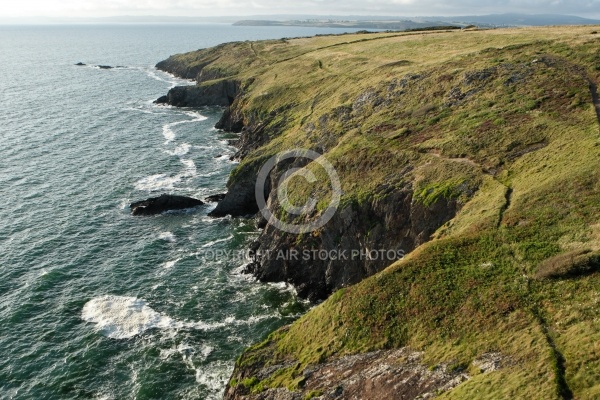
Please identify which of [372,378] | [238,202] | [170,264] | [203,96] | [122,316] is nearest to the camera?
[372,378]

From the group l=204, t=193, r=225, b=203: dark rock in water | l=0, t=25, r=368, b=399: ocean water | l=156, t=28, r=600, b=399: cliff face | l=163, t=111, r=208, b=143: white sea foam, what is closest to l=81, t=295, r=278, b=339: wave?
l=0, t=25, r=368, b=399: ocean water

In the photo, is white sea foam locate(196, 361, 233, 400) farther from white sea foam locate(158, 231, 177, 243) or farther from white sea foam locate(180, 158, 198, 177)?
white sea foam locate(180, 158, 198, 177)

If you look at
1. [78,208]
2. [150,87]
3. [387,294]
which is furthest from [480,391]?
[150,87]

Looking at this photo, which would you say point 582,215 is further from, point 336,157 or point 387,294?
point 336,157

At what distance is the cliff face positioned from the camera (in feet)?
96.6

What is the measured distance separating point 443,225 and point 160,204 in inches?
1944

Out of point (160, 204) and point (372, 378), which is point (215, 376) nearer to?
point (372, 378)

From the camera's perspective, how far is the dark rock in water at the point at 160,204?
2963 inches

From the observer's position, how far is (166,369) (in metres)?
42.2

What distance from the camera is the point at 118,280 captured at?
188ft

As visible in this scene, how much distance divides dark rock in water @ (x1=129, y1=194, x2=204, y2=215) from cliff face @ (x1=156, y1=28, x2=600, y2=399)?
667cm

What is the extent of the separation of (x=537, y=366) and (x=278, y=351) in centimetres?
2059

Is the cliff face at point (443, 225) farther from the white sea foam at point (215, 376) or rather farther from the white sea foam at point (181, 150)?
the white sea foam at point (181, 150)

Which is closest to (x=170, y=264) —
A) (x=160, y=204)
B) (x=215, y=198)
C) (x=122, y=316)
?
(x=122, y=316)
